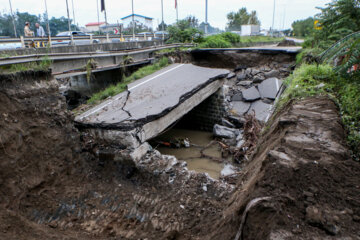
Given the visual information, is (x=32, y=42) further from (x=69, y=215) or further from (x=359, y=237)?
(x=359, y=237)

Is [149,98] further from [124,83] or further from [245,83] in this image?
[245,83]

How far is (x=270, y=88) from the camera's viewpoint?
38.2 feet

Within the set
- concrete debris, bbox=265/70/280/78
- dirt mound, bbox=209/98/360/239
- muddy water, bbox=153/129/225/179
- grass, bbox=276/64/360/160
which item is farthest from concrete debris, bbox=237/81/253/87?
dirt mound, bbox=209/98/360/239

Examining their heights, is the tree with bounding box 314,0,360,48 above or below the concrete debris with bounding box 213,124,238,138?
above

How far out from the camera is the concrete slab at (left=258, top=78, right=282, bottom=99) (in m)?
11.3

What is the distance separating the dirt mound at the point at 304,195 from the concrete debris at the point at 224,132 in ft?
19.6

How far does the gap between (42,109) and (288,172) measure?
4.87 m

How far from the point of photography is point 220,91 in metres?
9.98

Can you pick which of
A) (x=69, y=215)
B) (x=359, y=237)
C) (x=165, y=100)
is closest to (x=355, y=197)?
(x=359, y=237)

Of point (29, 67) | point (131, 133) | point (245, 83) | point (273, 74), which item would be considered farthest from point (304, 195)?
point (273, 74)

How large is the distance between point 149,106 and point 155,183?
228 centimetres

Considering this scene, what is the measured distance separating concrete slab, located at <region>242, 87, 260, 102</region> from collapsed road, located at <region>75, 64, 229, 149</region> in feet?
7.39

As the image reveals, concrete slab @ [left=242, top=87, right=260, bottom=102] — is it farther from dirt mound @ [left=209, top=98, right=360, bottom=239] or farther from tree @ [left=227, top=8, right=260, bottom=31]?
tree @ [left=227, top=8, right=260, bottom=31]

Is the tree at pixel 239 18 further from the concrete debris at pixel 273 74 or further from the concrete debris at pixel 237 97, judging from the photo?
the concrete debris at pixel 237 97
